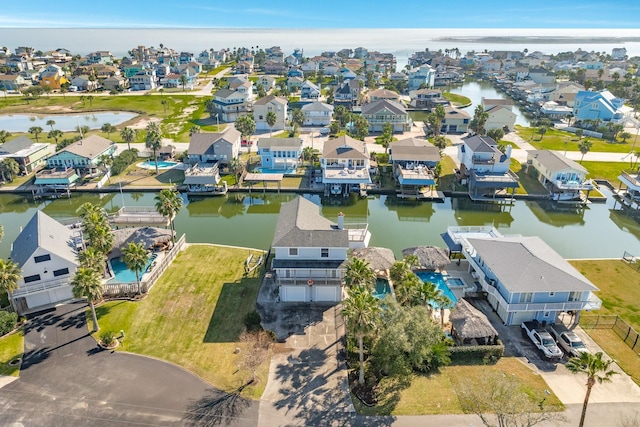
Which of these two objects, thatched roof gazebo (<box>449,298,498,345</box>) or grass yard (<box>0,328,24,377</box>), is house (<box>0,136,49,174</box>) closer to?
grass yard (<box>0,328,24,377</box>)

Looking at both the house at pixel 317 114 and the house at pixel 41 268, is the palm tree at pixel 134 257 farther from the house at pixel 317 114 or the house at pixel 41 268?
the house at pixel 317 114

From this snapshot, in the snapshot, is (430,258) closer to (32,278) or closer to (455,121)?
(32,278)

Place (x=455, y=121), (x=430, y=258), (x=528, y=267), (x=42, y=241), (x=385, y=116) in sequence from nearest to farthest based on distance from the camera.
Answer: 1. (x=528, y=267)
2. (x=42, y=241)
3. (x=430, y=258)
4. (x=385, y=116)
5. (x=455, y=121)

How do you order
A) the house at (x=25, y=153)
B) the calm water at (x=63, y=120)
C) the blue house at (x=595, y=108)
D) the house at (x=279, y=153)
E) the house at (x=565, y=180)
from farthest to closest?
→ 1. the calm water at (x=63, y=120)
2. the blue house at (x=595, y=108)
3. the house at (x=279, y=153)
4. the house at (x=25, y=153)
5. the house at (x=565, y=180)

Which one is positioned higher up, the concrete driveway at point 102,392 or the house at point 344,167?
the house at point 344,167

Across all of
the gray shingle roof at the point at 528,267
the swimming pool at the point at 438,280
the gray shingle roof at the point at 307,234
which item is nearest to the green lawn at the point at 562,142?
the gray shingle roof at the point at 528,267

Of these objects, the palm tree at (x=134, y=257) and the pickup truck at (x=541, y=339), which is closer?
the pickup truck at (x=541, y=339)

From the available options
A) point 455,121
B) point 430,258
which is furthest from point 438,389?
point 455,121

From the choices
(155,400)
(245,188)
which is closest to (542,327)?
(155,400)
